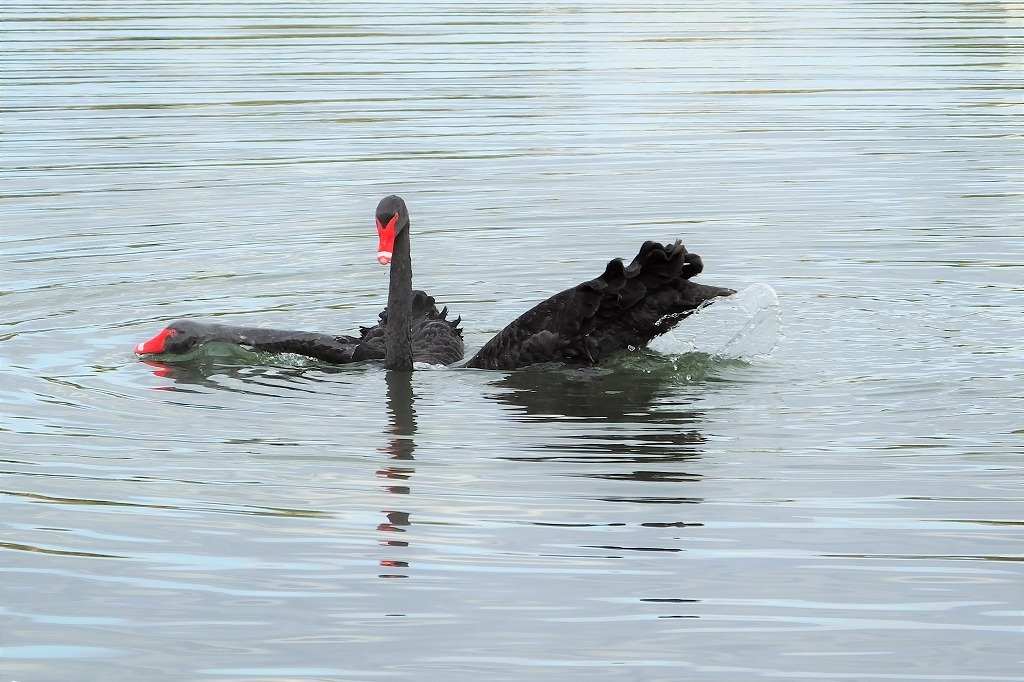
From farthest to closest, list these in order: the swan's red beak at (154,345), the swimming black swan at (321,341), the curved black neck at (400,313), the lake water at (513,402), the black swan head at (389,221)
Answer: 1. the swan's red beak at (154,345)
2. the swimming black swan at (321,341)
3. the curved black neck at (400,313)
4. the black swan head at (389,221)
5. the lake water at (513,402)

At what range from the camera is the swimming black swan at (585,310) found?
8.36m

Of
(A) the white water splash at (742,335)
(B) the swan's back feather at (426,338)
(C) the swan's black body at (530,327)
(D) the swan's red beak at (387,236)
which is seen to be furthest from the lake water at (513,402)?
(D) the swan's red beak at (387,236)

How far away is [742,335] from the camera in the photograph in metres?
9.12

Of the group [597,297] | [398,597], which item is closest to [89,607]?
[398,597]

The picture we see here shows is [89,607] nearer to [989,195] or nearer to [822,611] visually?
[822,611]

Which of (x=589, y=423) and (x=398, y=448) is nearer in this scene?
(x=398, y=448)

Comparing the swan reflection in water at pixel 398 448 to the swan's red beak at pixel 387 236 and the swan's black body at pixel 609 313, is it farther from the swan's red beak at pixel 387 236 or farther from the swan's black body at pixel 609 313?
the swan's red beak at pixel 387 236

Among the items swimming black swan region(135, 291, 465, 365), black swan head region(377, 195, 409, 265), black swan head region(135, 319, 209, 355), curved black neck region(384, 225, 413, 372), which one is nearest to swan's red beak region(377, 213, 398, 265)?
black swan head region(377, 195, 409, 265)

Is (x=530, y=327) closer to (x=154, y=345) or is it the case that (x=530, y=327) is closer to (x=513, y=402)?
(x=513, y=402)

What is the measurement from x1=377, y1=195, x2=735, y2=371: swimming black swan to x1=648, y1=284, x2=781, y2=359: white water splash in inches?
13.2

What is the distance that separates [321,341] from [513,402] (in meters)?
1.55

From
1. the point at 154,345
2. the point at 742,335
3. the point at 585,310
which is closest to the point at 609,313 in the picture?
the point at 585,310

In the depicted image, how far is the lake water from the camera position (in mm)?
5184

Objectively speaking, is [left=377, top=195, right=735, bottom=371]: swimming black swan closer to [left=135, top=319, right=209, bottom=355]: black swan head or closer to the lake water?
the lake water
